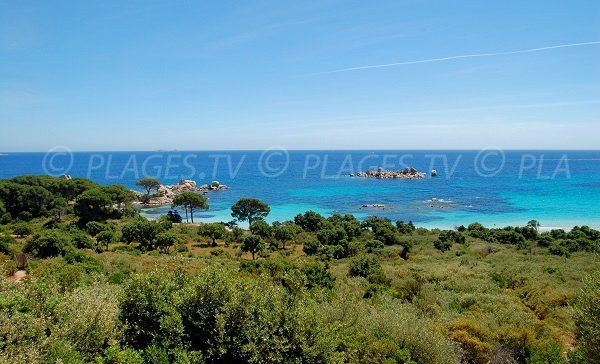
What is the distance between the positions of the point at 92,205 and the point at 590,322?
5150 cm

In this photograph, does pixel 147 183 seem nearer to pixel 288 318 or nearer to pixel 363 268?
pixel 363 268

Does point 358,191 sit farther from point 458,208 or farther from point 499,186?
point 499,186

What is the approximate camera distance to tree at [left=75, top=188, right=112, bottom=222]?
47156mm

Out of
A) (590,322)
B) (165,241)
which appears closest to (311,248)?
(165,241)

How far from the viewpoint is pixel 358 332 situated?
10.9m

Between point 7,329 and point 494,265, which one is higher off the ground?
point 7,329

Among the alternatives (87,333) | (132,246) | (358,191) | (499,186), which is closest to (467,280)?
(87,333)

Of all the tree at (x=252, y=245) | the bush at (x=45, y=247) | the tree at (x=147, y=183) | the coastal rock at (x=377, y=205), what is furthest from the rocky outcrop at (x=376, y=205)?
the bush at (x=45, y=247)

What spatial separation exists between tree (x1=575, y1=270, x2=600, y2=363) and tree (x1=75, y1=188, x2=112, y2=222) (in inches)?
1947

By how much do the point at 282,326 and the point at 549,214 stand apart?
208 ft

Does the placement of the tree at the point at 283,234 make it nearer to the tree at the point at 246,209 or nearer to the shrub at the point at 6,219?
the tree at the point at 246,209

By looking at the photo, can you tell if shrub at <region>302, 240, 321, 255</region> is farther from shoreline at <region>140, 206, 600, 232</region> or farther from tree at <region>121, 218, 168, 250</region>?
shoreline at <region>140, 206, 600, 232</region>

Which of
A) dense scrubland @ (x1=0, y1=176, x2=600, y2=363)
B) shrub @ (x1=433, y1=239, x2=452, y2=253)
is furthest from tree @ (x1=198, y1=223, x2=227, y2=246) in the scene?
shrub @ (x1=433, y1=239, x2=452, y2=253)

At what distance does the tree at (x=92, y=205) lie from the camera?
47.2 metres
